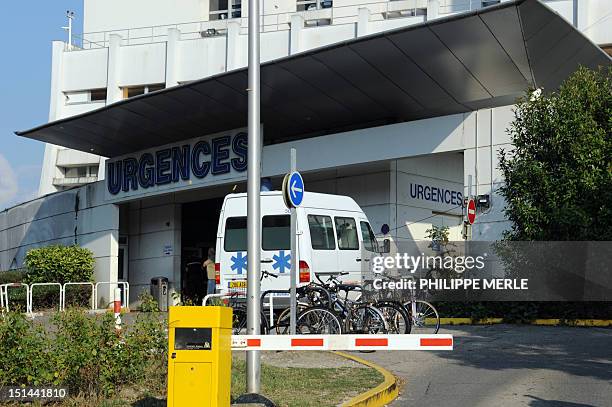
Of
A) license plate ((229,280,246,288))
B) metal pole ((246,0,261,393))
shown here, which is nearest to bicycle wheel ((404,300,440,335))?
license plate ((229,280,246,288))

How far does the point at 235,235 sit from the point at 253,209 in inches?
341

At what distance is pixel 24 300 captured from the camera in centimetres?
2619

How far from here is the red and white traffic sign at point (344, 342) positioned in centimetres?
826

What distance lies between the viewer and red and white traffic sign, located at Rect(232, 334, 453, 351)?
826cm

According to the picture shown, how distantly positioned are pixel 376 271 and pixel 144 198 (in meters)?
13.2

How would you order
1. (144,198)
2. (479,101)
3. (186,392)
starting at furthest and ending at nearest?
(144,198)
(479,101)
(186,392)

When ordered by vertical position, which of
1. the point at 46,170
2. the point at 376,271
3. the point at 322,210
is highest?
the point at 46,170

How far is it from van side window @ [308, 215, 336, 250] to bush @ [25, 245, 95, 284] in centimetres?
1387

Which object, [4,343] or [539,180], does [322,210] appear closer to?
[539,180]

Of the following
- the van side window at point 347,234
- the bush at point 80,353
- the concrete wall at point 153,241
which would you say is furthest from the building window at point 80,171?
the bush at point 80,353

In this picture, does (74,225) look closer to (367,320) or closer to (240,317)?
(240,317)

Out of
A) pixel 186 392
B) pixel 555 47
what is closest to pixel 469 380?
pixel 186 392

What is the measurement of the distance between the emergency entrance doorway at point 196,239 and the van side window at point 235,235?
12.7 m
